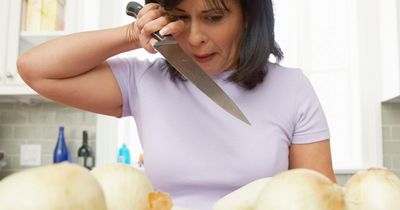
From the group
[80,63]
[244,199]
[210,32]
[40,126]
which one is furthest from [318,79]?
[244,199]

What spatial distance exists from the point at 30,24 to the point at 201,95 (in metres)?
1.60

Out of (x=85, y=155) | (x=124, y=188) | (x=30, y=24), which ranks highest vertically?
(x=30, y=24)

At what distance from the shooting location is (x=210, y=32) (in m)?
0.81

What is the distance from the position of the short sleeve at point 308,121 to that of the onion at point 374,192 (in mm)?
638

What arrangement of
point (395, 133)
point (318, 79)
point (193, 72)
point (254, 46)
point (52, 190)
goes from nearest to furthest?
point (52, 190), point (193, 72), point (254, 46), point (395, 133), point (318, 79)

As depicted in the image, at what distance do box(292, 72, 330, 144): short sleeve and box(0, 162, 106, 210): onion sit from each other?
710 mm

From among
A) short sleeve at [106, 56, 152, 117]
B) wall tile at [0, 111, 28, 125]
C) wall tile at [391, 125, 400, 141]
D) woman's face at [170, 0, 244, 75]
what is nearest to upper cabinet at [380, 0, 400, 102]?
wall tile at [391, 125, 400, 141]

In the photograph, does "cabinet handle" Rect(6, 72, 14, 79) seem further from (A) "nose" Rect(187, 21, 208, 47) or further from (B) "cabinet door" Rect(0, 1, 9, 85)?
(A) "nose" Rect(187, 21, 208, 47)

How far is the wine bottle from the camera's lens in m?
2.21

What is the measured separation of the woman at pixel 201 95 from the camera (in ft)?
2.65

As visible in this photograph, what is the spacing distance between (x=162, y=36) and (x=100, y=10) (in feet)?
5.67

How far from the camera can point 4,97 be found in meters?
2.26

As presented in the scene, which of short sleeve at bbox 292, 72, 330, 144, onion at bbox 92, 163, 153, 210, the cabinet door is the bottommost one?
onion at bbox 92, 163, 153, 210

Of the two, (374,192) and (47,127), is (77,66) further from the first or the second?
(47,127)
